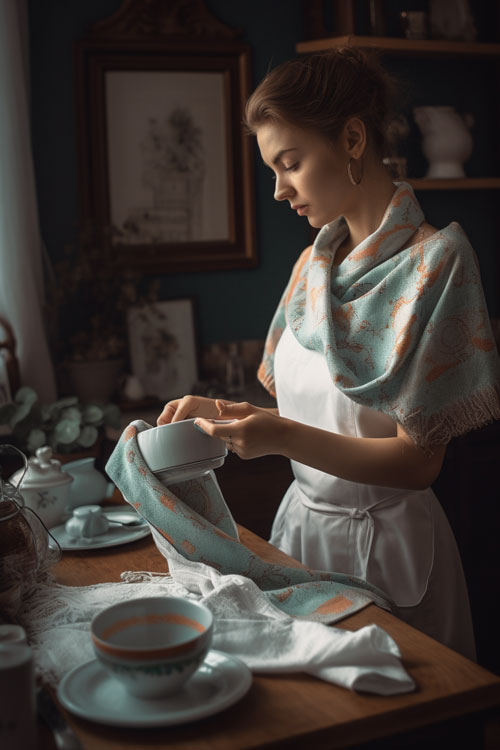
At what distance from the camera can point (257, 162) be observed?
3.14m

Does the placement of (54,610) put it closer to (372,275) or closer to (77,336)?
(372,275)

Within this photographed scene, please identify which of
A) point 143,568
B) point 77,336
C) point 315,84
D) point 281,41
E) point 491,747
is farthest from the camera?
point 281,41

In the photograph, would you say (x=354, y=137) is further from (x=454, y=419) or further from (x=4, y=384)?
(x=4, y=384)

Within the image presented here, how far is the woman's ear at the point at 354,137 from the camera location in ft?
5.14

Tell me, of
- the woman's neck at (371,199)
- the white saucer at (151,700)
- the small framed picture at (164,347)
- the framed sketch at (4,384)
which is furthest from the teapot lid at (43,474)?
the small framed picture at (164,347)

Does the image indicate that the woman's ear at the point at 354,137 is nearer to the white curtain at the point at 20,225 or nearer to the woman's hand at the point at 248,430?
the woman's hand at the point at 248,430

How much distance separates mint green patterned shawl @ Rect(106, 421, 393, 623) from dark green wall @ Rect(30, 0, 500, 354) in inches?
73.2

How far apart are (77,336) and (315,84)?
150cm

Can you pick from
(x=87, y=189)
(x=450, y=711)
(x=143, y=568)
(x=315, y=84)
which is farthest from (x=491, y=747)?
(x=87, y=189)

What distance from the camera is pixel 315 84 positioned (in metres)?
1.54

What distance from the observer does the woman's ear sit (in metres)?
1.57

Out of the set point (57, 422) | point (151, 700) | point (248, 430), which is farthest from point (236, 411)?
point (57, 422)

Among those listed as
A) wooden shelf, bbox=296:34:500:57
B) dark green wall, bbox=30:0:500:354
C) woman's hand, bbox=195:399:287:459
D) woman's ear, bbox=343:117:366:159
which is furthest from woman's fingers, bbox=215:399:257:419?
wooden shelf, bbox=296:34:500:57

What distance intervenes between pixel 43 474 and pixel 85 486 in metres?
0.14
